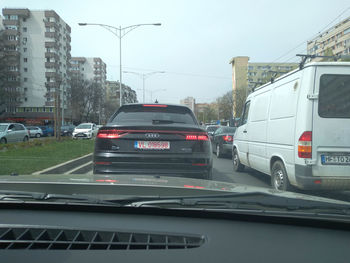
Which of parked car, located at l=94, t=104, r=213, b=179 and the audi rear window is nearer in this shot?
parked car, located at l=94, t=104, r=213, b=179

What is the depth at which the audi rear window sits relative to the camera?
4832mm

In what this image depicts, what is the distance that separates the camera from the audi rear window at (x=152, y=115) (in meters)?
4.83

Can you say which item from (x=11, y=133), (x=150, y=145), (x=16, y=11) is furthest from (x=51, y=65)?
(x=150, y=145)

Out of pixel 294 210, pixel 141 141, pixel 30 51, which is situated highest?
pixel 30 51

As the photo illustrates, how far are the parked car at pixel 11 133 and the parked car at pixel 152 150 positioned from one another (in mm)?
17817

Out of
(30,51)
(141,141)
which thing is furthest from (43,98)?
(141,141)

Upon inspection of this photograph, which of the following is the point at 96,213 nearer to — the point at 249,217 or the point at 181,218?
the point at 181,218

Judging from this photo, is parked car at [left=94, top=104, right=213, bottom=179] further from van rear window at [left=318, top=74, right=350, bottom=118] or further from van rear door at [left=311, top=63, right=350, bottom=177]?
van rear window at [left=318, top=74, right=350, bottom=118]

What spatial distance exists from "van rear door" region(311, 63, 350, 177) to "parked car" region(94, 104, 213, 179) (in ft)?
5.93

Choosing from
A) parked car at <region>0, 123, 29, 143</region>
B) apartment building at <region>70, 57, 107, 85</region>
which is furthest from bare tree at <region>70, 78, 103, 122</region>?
parked car at <region>0, 123, 29, 143</region>

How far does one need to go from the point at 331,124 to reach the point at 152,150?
2.83 m

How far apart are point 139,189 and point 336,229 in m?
1.35

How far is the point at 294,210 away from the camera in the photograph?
6.07 ft

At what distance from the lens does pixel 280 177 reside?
18.5 ft
